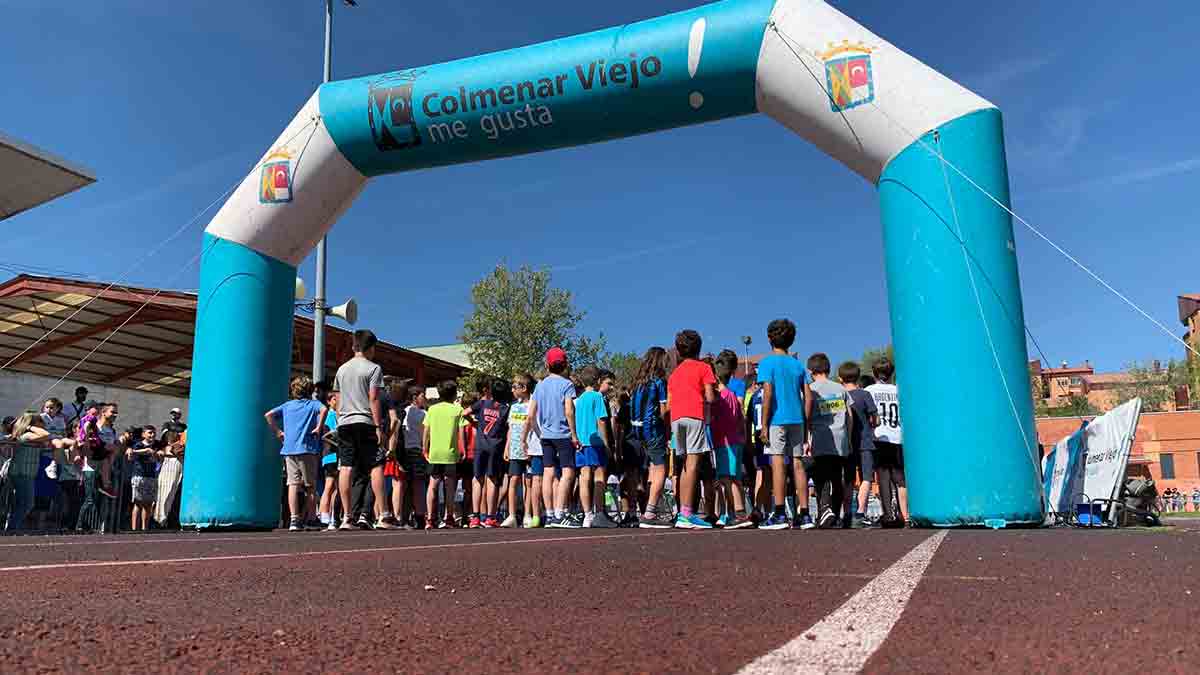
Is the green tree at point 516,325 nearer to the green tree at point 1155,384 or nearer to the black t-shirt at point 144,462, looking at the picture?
the black t-shirt at point 144,462

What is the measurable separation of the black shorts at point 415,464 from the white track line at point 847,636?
301 inches

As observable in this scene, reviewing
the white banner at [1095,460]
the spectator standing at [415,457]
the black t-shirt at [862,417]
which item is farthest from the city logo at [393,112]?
the white banner at [1095,460]

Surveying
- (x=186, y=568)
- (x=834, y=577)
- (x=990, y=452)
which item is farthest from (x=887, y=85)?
(x=186, y=568)

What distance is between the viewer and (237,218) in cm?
875

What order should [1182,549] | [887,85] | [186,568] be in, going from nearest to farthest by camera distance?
[186,568] < [1182,549] < [887,85]

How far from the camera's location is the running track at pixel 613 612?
1518 millimetres

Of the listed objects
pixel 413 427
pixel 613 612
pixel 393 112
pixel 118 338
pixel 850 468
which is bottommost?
pixel 613 612

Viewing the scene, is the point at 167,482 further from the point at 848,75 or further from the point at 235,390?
the point at 848,75

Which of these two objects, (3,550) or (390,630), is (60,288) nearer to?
(3,550)

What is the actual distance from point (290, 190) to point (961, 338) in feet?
20.3

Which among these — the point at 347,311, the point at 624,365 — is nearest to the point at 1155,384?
the point at 624,365

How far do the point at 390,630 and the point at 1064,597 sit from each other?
1701 mm

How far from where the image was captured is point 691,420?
7.43 meters

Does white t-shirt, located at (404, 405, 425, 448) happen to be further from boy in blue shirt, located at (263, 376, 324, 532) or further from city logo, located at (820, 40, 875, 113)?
city logo, located at (820, 40, 875, 113)
